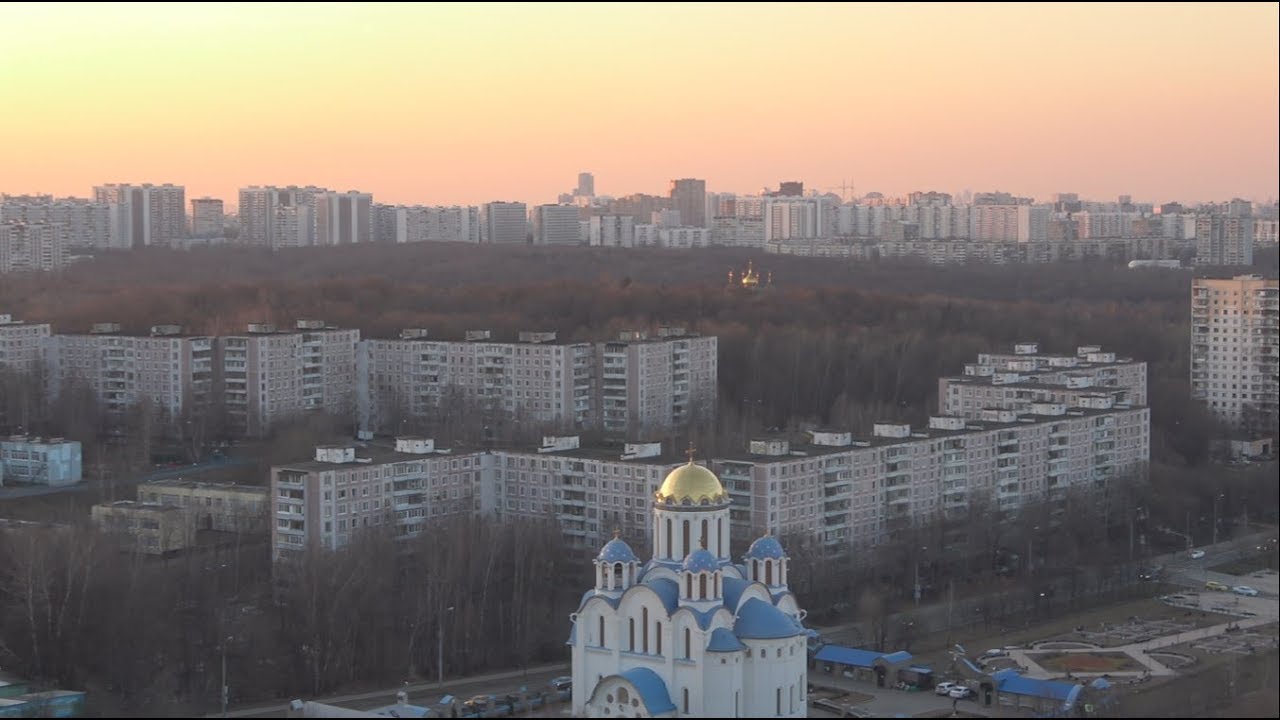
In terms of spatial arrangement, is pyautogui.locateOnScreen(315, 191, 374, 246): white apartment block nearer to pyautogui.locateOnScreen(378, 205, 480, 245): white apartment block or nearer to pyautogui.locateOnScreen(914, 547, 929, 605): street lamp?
pyautogui.locateOnScreen(378, 205, 480, 245): white apartment block

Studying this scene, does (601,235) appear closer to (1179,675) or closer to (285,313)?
(285,313)

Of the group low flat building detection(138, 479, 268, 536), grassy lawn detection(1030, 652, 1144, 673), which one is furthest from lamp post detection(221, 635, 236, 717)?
grassy lawn detection(1030, 652, 1144, 673)

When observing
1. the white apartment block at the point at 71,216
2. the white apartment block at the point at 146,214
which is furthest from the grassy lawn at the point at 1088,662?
the white apartment block at the point at 146,214

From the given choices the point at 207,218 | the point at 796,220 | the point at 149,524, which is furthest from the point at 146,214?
the point at 149,524

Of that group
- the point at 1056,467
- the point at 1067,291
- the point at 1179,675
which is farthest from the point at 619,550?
the point at 1067,291

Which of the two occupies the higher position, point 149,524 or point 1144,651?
point 149,524

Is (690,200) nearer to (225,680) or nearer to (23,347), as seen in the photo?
(23,347)

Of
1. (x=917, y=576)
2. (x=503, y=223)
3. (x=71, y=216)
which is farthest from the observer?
(x=503, y=223)
